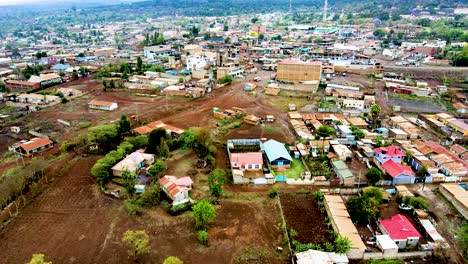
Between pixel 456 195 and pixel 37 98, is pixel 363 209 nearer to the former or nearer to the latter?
pixel 456 195

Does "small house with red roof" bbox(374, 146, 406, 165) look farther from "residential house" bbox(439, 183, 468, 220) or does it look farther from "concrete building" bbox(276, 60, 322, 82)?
"concrete building" bbox(276, 60, 322, 82)

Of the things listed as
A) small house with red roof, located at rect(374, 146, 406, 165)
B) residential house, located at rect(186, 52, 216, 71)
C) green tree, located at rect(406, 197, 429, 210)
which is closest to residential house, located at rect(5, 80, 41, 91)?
residential house, located at rect(186, 52, 216, 71)

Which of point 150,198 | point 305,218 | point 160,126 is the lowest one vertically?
point 305,218

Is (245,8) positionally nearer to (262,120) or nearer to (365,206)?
(262,120)

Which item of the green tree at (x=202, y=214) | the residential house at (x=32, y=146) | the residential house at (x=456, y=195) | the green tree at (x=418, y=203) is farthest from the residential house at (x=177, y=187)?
the residential house at (x=456, y=195)

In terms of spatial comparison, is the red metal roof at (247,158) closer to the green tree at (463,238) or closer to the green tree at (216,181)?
the green tree at (216,181)

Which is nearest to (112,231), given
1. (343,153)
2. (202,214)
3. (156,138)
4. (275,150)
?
(202,214)
